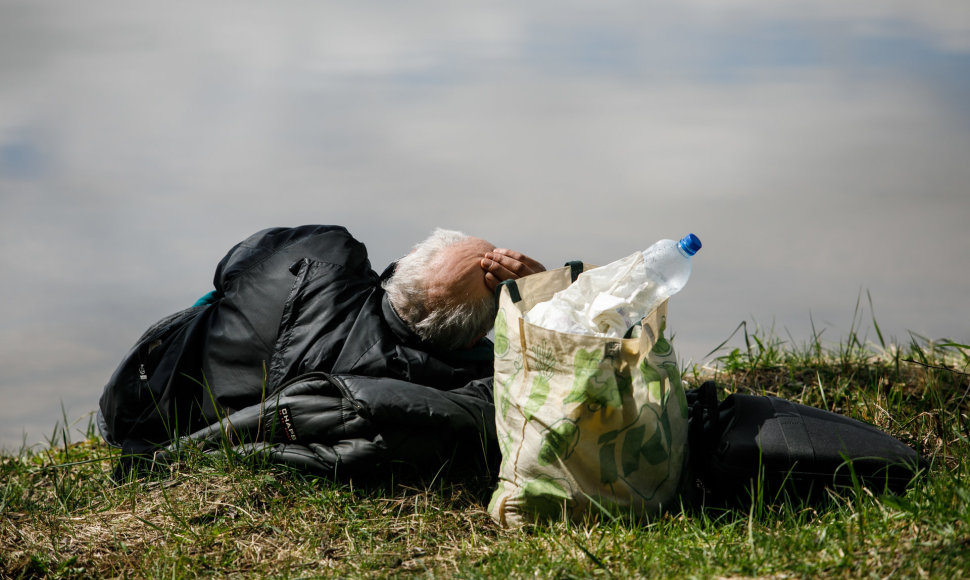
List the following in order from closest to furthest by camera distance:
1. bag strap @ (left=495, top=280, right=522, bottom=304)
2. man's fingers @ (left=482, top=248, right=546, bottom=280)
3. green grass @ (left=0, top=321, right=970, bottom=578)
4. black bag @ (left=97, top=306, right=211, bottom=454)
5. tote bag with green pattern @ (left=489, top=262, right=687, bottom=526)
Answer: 1. green grass @ (left=0, top=321, right=970, bottom=578)
2. tote bag with green pattern @ (left=489, top=262, right=687, bottom=526)
3. bag strap @ (left=495, top=280, right=522, bottom=304)
4. man's fingers @ (left=482, top=248, right=546, bottom=280)
5. black bag @ (left=97, top=306, right=211, bottom=454)

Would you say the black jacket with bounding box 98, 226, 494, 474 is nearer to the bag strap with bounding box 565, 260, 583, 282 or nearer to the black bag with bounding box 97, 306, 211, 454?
the black bag with bounding box 97, 306, 211, 454

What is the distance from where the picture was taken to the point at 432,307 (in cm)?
346

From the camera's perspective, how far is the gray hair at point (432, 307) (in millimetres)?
3430

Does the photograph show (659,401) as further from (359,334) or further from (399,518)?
(359,334)

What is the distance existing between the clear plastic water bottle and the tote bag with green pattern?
0.11 metres

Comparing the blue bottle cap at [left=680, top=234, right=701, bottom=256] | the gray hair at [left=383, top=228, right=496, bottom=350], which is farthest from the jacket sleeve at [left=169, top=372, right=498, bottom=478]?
the blue bottle cap at [left=680, top=234, right=701, bottom=256]

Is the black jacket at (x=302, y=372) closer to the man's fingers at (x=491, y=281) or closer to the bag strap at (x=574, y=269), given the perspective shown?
the man's fingers at (x=491, y=281)

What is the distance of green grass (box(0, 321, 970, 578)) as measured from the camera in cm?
223

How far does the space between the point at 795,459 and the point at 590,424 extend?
0.78 metres

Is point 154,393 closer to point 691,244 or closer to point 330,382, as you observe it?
point 330,382

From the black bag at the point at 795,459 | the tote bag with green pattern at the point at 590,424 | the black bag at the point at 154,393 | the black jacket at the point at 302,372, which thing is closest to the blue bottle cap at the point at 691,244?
the tote bag with green pattern at the point at 590,424

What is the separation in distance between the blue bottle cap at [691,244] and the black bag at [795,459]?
64cm

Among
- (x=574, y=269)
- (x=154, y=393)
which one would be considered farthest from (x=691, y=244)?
(x=154, y=393)

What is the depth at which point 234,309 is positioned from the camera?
3756 millimetres
